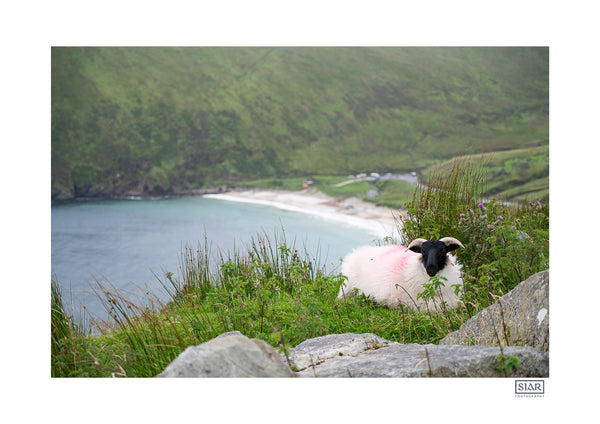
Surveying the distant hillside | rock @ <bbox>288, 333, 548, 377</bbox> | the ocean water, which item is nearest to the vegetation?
rock @ <bbox>288, 333, 548, 377</bbox>

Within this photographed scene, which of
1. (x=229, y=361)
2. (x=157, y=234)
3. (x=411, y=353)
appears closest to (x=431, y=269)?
(x=411, y=353)

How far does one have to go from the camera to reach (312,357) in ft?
6.98

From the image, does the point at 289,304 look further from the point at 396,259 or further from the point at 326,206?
the point at 326,206

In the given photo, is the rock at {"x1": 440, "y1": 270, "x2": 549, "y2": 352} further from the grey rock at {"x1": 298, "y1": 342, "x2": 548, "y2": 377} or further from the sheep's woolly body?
the sheep's woolly body

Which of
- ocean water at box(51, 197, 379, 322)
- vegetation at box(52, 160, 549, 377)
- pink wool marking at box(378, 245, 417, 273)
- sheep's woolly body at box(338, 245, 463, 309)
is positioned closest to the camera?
vegetation at box(52, 160, 549, 377)

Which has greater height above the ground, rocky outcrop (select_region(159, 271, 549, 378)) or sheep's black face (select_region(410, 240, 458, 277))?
sheep's black face (select_region(410, 240, 458, 277))

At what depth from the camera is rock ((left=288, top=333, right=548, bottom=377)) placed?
1895 mm

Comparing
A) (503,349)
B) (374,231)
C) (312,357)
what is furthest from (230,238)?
(503,349)

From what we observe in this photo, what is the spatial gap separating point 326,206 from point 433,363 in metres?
4.33
